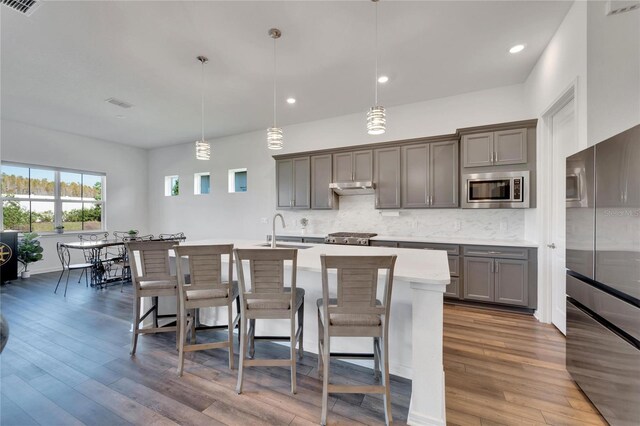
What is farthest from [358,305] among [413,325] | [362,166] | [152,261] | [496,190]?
[362,166]

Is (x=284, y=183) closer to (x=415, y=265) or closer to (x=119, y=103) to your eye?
(x=119, y=103)

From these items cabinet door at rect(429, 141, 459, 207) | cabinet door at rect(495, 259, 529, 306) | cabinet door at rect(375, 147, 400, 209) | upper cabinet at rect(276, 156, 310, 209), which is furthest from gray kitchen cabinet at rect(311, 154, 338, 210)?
cabinet door at rect(495, 259, 529, 306)

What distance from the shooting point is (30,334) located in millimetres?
2902

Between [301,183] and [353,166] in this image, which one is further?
[301,183]

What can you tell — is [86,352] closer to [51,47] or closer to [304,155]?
[51,47]

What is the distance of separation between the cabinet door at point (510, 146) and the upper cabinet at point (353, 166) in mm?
1751

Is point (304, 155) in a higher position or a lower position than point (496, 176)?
higher

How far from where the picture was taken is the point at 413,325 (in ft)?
5.57

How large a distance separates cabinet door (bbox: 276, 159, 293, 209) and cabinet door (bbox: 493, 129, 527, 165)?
10.9ft

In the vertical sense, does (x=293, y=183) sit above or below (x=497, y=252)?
above

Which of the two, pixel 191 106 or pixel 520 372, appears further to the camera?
pixel 191 106

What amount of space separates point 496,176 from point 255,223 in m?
4.48

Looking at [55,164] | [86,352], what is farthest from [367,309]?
[55,164]

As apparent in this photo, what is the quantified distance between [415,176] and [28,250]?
709cm
